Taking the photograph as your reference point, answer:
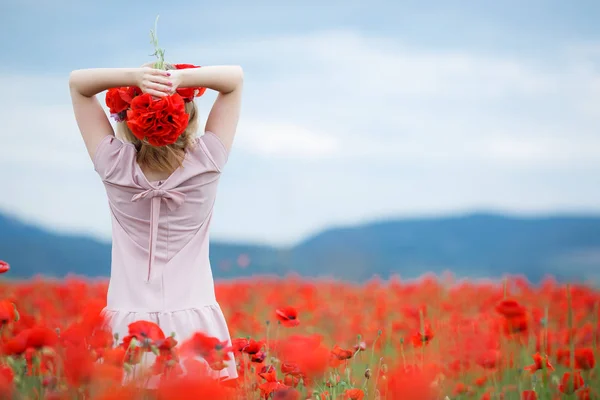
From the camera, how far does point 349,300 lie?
481cm

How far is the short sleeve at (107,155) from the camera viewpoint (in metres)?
2.17

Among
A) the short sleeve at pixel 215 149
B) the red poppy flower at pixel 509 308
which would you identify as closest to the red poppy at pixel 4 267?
the short sleeve at pixel 215 149

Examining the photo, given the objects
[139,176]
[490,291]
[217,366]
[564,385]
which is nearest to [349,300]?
[490,291]

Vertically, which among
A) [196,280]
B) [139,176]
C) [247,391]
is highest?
[139,176]

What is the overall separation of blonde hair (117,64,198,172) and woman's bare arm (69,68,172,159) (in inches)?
3.4

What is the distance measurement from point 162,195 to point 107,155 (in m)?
0.22

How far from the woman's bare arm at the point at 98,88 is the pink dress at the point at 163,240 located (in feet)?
0.22

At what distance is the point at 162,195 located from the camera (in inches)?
82.8

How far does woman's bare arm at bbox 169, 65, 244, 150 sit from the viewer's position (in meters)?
2.14

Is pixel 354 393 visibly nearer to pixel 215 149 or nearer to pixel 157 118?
pixel 215 149

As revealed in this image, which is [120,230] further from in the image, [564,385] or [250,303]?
[250,303]

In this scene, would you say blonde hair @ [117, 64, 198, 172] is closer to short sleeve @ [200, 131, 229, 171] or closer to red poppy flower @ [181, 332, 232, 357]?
short sleeve @ [200, 131, 229, 171]

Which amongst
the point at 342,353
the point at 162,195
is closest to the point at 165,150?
the point at 162,195

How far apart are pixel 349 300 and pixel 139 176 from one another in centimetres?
289
